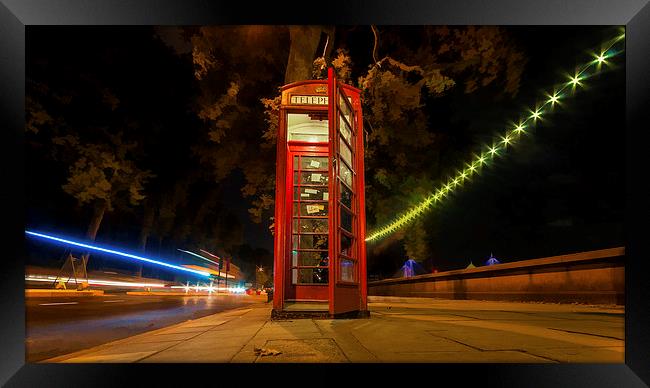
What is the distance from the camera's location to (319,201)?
24.0 feet

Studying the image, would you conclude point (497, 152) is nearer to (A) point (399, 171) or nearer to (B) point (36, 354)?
(A) point (399, 171)

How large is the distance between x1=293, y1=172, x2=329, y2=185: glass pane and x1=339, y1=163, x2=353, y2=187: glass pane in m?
0.93

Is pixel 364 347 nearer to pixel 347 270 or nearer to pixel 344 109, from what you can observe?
pixel 347 270

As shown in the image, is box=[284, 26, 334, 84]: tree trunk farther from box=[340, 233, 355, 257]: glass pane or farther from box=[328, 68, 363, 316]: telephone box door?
box=[340, 233, 355, 257]: glass pane

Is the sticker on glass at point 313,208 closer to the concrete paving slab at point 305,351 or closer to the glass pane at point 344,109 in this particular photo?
the glass pane at point 344,109

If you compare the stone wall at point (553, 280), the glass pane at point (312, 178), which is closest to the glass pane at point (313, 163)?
the glass pane at point (312, 178)

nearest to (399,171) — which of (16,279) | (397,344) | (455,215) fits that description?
(455,215)

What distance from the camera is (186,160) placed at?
22.4 metres

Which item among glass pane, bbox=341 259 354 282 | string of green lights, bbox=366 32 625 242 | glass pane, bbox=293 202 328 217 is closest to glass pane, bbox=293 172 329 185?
glass pane, bbox=293 202 328 217

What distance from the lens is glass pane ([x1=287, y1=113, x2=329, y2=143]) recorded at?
24.7 ft

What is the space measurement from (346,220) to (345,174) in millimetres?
663

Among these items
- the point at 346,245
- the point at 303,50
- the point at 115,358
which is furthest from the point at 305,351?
the point at 303,50
